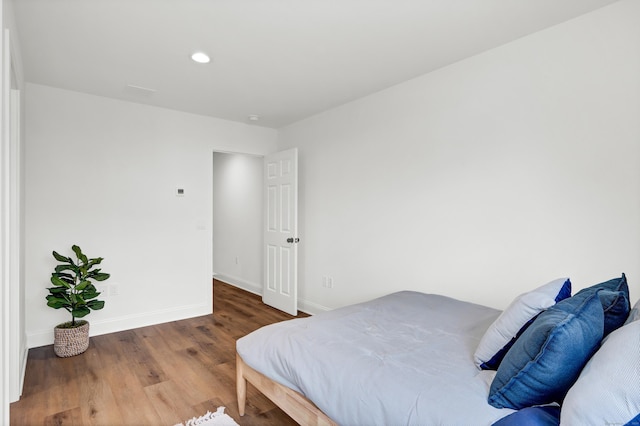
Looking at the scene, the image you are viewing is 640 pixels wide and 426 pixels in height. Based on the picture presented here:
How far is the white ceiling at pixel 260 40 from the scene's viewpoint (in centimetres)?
207

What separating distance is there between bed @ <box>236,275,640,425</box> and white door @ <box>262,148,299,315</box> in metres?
2.10

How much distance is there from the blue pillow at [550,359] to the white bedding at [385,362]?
76 mm

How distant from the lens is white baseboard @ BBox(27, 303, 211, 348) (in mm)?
3252

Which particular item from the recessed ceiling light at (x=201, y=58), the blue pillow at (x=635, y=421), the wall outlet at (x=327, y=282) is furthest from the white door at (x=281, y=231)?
the blue pillow at (x=635, y=421)

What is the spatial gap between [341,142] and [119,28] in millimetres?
2313

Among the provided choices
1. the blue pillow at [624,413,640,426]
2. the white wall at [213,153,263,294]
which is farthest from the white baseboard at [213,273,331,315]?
the blue pillow at [624,413,640,426]

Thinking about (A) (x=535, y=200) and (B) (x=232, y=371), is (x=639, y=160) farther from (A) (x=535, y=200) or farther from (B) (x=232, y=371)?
(B) (x=232, y=371)

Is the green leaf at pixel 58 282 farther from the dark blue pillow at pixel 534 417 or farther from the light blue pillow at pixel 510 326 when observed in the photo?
the dark blue pillow at pixel 534 417

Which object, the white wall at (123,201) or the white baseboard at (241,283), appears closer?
the white wall at (123,201)

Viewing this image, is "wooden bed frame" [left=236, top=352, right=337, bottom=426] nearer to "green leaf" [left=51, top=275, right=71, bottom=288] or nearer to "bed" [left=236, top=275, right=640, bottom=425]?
"bed" [left=236, top=275, right=640, bottom=425]

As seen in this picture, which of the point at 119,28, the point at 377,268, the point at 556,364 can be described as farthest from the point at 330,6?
the point at 377,268

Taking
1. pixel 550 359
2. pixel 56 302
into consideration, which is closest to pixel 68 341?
pixel 56 302

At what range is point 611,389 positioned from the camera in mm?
909

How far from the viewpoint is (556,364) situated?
3.66 feet
